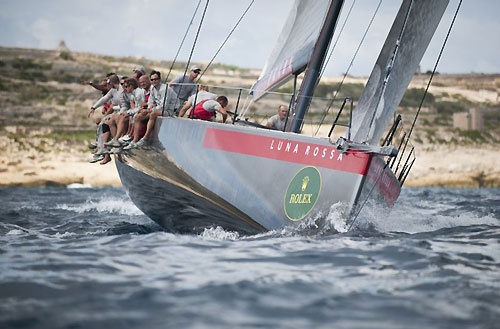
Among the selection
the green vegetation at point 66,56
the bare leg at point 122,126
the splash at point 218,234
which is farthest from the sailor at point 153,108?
the green vegetation at point 66,56

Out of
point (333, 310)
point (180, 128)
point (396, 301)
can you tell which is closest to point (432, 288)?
point (396, 301)

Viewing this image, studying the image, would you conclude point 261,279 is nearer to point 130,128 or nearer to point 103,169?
point 130,128

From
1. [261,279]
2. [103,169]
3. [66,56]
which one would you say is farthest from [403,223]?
[66,56]

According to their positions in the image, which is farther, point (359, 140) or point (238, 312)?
point (359, 140)

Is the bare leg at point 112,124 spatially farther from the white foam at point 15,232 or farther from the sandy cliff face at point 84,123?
the sandy cliff face at point 84,123

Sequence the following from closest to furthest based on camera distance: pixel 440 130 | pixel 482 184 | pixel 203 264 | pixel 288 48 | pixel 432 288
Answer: pixel 432 288 → pixel 203 264 → pixel 288 48 → pixel 482 184 → pixel 440 130

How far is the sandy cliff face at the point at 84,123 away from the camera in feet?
94.6

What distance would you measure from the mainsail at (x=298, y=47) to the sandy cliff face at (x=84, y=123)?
2999 millimetres

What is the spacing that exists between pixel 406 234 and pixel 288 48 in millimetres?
3294

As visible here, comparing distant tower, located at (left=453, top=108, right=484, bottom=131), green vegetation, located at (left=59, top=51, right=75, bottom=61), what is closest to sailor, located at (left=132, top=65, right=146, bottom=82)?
distant tower, located at (left=453, top=108, right=484, bottom=131)

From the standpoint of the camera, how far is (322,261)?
18.4ft

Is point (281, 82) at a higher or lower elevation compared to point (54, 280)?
higher

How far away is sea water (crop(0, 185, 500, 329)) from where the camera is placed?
12.6 ft

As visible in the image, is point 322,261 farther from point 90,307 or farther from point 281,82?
point 281,82
